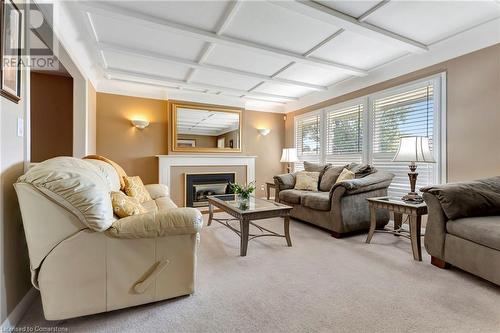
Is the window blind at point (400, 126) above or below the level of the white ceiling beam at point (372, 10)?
below

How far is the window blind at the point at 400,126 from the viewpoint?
3.16m

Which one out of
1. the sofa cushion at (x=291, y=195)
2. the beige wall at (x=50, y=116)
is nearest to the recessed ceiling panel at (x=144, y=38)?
the beige wall at (x=50, y=116)

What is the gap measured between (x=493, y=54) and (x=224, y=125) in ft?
13.6

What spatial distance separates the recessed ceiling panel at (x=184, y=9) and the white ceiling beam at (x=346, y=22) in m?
0.58

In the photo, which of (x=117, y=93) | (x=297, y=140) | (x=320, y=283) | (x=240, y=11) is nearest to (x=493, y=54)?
(x=240, y=11)

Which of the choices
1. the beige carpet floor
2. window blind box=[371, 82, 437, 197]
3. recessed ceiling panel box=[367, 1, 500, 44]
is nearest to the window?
window blind box=[371, 82, 437, 197]

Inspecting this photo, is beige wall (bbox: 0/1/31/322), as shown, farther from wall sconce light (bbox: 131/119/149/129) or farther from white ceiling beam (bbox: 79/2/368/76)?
wall sconce light (bbox: 131/119/149/129)

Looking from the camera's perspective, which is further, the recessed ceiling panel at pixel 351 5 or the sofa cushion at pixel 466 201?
the recessed ceiling panel at pixel 351 5

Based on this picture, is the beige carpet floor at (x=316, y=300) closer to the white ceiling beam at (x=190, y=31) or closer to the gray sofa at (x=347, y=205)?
the gray sofa at (x=347, y=205)

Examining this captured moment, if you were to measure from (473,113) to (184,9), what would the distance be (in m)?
3.32

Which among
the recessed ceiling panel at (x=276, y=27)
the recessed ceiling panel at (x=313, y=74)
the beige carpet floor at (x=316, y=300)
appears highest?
the recessed ceiling panel at (x=313, y=74)

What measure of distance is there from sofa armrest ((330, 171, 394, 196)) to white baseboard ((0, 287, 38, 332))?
9.59ft

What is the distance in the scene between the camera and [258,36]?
9.03 ft

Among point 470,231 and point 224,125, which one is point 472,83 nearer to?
point 470,231
